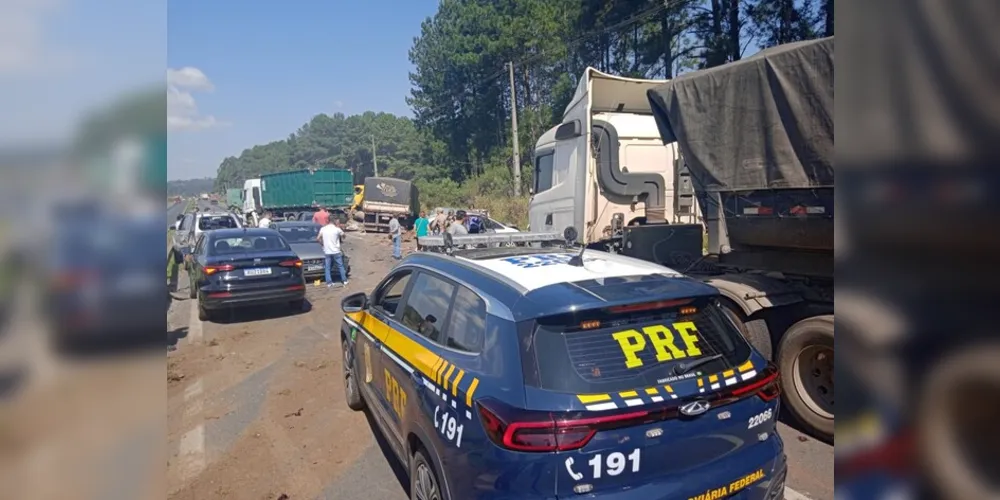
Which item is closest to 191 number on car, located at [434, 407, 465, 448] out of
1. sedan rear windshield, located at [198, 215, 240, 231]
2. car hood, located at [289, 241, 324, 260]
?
car hood, located at [289, 241, 324, 260]

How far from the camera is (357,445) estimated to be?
4844 millimetres

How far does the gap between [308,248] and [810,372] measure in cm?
1195

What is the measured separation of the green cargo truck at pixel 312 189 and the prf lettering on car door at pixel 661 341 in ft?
115

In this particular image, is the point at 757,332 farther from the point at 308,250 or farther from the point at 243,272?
the point at 308,250

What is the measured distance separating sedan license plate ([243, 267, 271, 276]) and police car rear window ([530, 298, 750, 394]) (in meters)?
8.22

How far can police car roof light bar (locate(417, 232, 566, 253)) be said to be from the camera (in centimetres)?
487

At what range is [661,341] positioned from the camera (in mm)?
2822

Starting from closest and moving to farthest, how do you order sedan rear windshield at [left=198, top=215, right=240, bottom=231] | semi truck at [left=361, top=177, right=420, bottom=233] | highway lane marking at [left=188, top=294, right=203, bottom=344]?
highway lane marking at [left=188, top=294, right=203, bottom=344] < sedan rear windshield at [left=198, top=215, right=240, bottom=231] < semi truck at [left=361, top=177, right=420, bottom=233]

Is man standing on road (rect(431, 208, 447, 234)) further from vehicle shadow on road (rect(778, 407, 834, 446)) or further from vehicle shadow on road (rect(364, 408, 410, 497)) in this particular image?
vehicle shadow on road (rect(778, 407, 834, 446))

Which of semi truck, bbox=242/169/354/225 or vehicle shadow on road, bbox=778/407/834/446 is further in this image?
semi truck, bbox=242/169/354/225

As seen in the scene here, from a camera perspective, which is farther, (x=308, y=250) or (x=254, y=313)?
(x=308, y=250)
